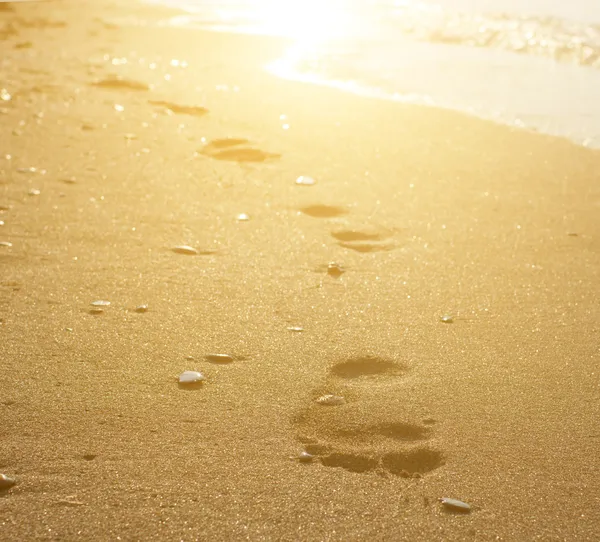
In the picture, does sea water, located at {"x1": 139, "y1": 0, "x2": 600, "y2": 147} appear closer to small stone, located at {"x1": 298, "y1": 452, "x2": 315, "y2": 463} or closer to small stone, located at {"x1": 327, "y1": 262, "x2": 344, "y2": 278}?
small stone, located at {"x1": 327, "y1": 262, "x2": 344, "y2": 278}

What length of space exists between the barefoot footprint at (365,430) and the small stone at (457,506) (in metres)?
0.13

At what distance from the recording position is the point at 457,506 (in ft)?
6.99

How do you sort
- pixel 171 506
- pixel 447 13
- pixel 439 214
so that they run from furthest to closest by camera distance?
pixel 447 13
pixel 439 214
pixel 171 506

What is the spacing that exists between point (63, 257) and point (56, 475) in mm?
1465

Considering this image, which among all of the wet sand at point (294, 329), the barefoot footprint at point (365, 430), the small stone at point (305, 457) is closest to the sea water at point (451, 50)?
the wet sand at point (294, 329)

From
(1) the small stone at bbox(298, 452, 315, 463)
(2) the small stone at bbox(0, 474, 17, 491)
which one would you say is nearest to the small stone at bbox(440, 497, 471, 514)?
(1) the small stone at bbox(298, 452, 315, 463)

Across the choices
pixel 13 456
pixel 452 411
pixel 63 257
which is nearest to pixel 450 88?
pixel 63 257

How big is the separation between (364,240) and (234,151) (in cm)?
149

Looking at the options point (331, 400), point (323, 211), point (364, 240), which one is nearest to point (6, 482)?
point (331, 400)

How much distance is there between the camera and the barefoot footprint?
2.30m

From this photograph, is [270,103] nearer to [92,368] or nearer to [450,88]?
[450,88]

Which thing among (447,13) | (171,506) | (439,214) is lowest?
(171,506)

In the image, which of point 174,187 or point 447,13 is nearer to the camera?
point 174,187

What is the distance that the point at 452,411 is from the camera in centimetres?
253
